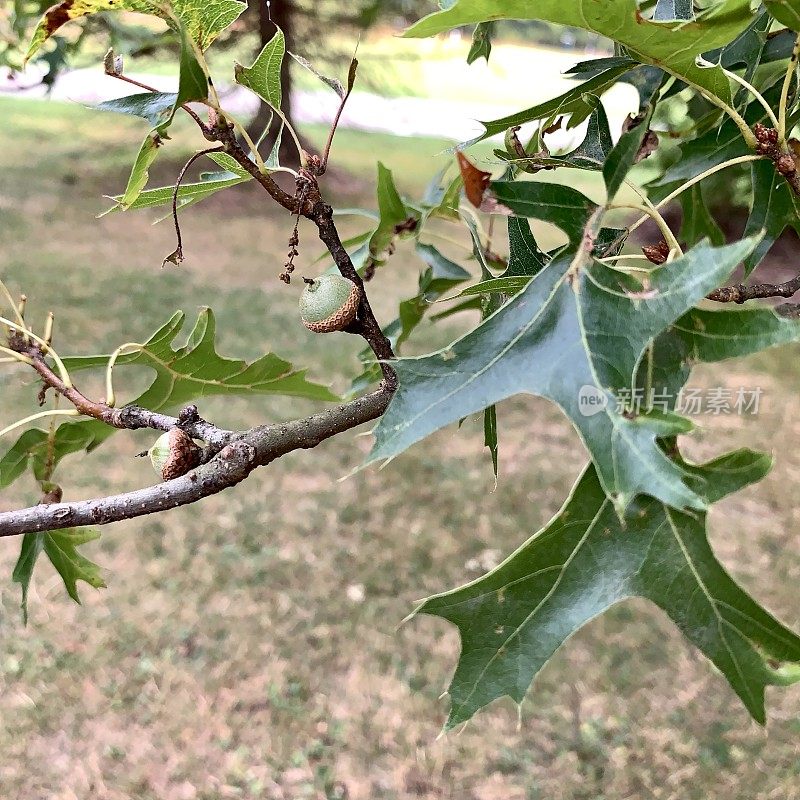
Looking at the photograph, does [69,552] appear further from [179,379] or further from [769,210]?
[769,210]

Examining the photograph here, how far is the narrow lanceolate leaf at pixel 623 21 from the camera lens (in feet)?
1.39

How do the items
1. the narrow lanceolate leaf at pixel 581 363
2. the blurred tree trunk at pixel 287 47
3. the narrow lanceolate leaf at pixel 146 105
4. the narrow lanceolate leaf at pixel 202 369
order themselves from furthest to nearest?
the blurred tree trunk at pixel 287 47 < the narrow lanceolate leaf at pixel 202 369 < the narrow lanceolate leaf at pixel 146 105 < the narrow lanceolate leaf at pixel 581 363

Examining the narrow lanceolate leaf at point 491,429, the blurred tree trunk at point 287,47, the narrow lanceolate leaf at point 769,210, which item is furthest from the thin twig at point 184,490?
the blurred tree trunk at point 287,47

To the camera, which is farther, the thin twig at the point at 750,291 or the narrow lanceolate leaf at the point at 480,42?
the narrow lanceolate leaf at the point at 480,42

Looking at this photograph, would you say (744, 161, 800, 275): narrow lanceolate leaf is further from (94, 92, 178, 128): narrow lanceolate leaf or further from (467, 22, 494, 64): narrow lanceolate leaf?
(94, 92, 178, 128): narrow lanceolate leaf

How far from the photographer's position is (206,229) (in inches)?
185

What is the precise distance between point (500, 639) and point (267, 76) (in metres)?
0.43

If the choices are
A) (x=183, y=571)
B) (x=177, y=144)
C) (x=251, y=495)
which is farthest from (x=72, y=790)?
(x=177, y=144)

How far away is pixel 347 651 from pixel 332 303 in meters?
1.23

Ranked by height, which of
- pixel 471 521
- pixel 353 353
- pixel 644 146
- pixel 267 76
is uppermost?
pixel 267 76

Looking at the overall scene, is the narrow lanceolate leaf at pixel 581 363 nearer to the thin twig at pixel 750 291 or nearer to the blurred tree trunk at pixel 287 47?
the thin twig at pixel 750 291

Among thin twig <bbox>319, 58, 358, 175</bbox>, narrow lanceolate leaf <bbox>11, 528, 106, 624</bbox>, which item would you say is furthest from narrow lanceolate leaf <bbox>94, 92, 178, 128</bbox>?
narrow lanceolate leaf <bbox>11, 528, 106, 624</bbox>

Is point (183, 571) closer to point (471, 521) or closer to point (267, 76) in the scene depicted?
point (471, 521)
